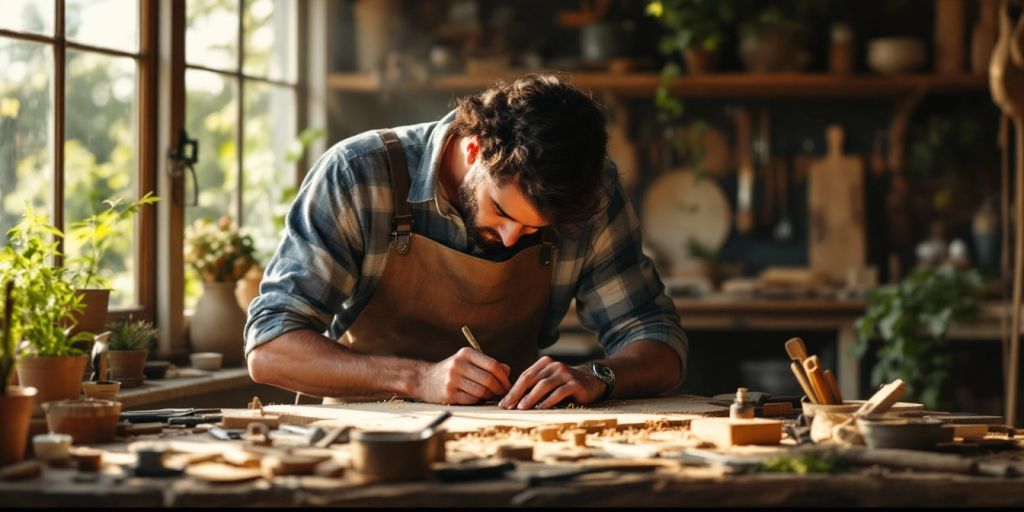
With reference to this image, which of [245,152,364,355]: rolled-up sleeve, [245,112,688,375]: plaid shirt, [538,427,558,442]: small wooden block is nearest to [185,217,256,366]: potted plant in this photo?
[245,112,688,375]: plaid shirt

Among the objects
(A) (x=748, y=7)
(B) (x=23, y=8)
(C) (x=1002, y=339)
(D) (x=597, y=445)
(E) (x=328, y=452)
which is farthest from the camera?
(A) (x=748, y=7)

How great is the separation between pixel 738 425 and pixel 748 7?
440 centimetres

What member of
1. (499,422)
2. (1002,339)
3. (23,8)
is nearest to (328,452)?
(499,422)

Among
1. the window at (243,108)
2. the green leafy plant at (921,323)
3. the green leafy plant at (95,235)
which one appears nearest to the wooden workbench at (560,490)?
the green leafy plant at (95,235)

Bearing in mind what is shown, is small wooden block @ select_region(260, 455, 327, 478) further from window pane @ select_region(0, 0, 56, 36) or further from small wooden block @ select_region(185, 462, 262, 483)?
window pane @ select_region(0, 0, 56, 36)

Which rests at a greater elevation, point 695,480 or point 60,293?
point 60,293

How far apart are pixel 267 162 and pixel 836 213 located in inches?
115

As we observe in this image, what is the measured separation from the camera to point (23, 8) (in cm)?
387

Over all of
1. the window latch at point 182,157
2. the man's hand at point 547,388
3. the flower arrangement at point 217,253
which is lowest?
the man's hand at point 547,388

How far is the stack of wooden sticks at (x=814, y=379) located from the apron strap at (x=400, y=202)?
1.07 metres

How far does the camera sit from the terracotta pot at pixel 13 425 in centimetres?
206

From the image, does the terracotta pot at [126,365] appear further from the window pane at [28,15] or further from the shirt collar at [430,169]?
the shirt collar at [430,169]

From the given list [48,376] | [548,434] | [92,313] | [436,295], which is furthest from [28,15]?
→ [548,434]

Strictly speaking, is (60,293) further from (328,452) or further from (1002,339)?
(1002,339)
